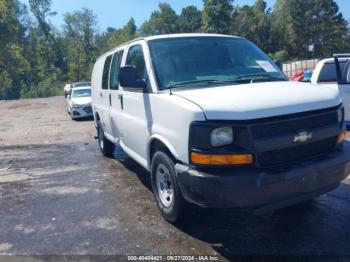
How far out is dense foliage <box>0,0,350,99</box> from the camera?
5156 centimetres

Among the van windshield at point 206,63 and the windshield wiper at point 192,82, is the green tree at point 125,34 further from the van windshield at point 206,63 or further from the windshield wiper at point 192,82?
the windshield wiper at point 192,82

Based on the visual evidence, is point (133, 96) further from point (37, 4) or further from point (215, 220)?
point (37, 4)

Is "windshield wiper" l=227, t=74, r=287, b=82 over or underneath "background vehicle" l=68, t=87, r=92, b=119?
over

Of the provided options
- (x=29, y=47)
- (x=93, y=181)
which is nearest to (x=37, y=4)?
(x=29, y=47)

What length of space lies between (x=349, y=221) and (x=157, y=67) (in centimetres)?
276

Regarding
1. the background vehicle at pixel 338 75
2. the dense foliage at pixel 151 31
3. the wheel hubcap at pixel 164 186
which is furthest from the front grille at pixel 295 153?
the dense foliage at pixel 151 31

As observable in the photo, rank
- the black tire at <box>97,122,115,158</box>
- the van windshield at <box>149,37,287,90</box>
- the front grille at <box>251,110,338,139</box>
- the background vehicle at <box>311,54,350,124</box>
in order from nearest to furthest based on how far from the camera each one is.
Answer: the front grille at <box>251,110,338,139</box>
the van windshield at <box>149,37,287,90</box>
the black tire at <box>97,122,115,158</box>
the background vehicle at <box>311,54,350,124</box>

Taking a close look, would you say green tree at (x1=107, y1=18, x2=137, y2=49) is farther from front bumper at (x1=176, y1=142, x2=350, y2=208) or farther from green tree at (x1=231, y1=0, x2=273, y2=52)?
front bumper at (x1=176, y1=142, x2=350, y2=208)

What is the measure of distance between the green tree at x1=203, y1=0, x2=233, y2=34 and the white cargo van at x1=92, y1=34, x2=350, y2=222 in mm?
48854

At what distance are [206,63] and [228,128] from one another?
57.5 inches

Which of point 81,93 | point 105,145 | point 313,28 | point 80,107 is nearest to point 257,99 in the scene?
point 105,145

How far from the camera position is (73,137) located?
40.2 ft

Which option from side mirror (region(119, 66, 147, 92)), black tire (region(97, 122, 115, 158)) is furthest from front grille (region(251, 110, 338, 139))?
black tire (region(97, 122, 115, 158))

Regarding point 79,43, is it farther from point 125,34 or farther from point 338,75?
point 338,75
